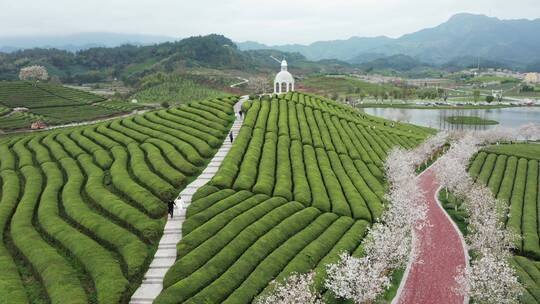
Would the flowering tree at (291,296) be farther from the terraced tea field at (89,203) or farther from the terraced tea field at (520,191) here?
the terraced tea field at (520,191)

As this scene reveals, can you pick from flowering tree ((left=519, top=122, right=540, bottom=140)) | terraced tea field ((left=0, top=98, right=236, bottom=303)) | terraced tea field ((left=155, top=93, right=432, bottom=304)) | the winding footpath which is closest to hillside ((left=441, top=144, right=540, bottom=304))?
the winding footpath

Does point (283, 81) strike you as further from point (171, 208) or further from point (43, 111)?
point (43, 111)

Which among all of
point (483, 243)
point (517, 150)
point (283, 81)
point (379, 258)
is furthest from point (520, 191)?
point (283, 81)

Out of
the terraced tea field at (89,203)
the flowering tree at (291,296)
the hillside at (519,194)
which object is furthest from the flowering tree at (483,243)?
the terraced tea field at (89,203)

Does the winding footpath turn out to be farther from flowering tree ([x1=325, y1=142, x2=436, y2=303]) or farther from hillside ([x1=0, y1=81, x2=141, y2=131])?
hillside ([x1=0, y1=81, x2=141, y2=131])

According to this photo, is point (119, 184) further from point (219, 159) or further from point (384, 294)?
point (384, 294)

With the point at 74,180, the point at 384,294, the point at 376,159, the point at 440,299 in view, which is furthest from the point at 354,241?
the point at 376,159
